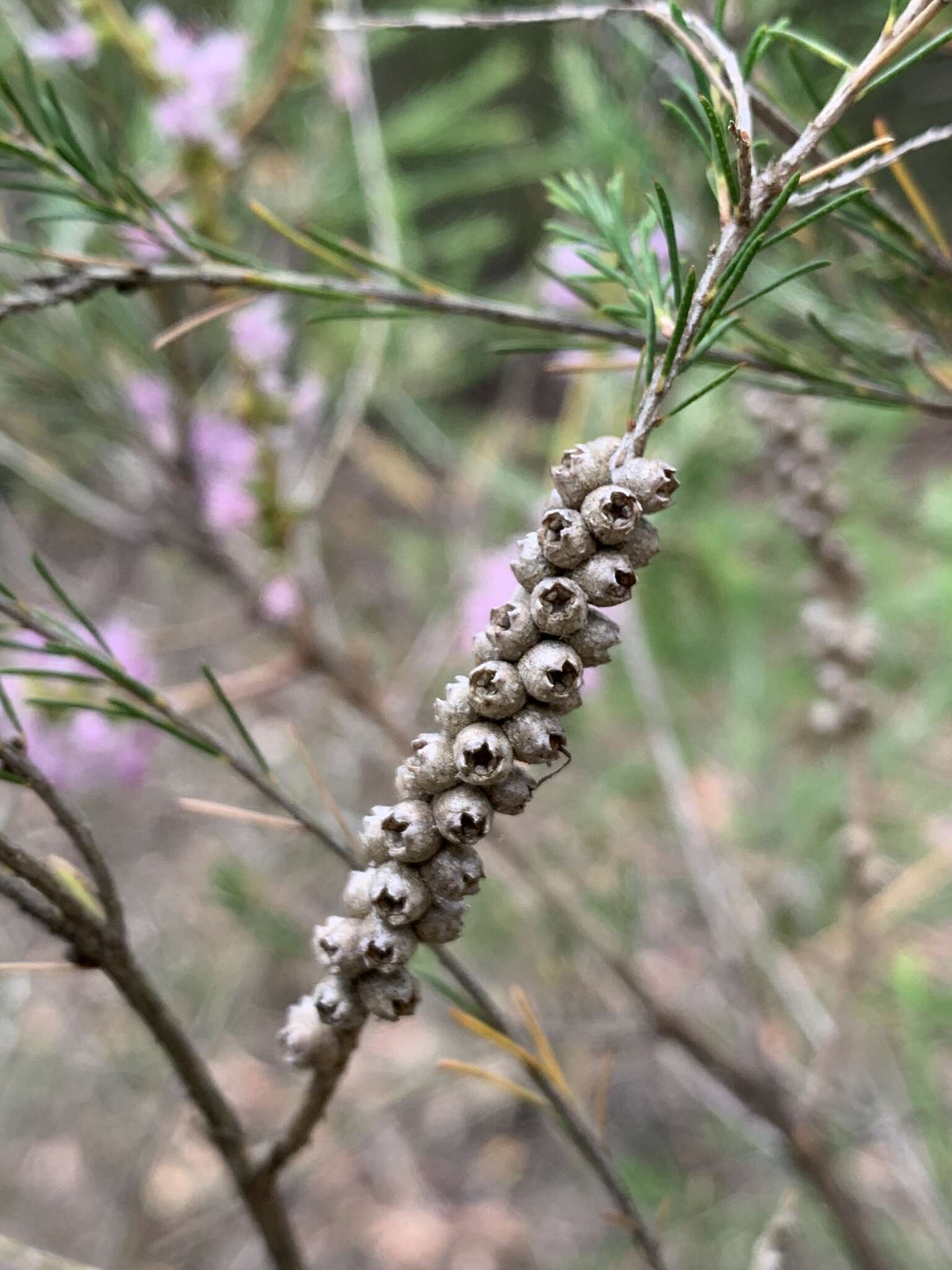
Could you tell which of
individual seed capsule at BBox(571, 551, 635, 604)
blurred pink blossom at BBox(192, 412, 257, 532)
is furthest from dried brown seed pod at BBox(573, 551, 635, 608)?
blurred pink blossom at BBox(192, 412, 257, 532)

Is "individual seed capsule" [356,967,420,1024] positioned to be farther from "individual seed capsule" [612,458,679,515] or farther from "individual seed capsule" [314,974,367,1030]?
"individual seed capsule" [612,458,679,515]

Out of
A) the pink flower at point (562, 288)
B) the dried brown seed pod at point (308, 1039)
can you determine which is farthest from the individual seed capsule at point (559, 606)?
the pink flower at point (562, 288)

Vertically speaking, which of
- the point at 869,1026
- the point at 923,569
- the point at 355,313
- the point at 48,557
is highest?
the point at 48,557

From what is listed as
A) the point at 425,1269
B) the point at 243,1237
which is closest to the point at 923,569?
the point at 425,1269

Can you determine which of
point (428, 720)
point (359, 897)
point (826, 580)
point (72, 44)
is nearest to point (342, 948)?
point (359, 897)

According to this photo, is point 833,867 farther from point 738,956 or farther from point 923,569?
point 923,569
